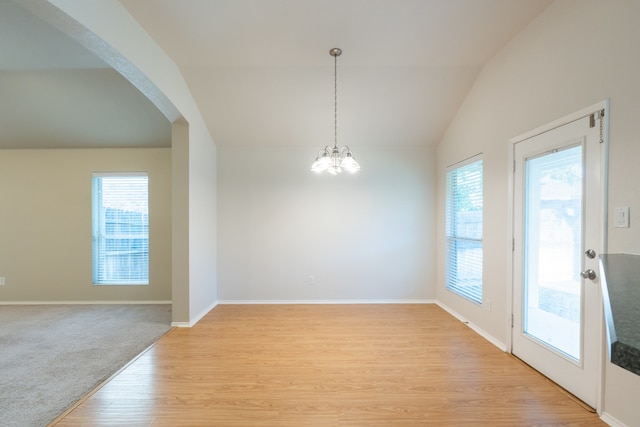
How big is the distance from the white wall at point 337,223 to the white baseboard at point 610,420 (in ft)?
8.33

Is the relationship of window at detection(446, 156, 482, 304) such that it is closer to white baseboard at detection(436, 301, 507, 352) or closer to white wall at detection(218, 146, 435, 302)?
white baseboard at detection(436, 301, 507, 352)

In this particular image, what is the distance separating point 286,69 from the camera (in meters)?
3.15

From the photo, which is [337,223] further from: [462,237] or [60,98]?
[60,98]

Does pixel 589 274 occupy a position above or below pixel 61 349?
above

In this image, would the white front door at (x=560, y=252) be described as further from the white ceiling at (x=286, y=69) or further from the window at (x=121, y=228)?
the window at (x=121, y=228)

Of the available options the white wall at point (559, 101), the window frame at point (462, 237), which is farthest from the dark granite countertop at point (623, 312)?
the window frame at point (462, 237)

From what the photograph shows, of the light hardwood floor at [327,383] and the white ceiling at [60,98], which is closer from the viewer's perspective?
the light hardwood floor at [327,383]

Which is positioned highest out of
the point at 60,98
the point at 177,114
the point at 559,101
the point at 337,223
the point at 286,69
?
the point at 286,69

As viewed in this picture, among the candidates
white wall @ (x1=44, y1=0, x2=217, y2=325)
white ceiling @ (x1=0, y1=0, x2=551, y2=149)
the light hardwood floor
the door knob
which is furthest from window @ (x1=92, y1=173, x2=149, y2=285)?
the door knob

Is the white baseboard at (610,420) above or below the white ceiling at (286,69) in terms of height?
below

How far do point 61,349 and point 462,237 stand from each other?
4.78 m

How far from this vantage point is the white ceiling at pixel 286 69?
2.38m

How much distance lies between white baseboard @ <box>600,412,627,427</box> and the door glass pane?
13.6 inches

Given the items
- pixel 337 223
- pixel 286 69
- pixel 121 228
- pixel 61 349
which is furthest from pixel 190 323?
pixel 286 69
